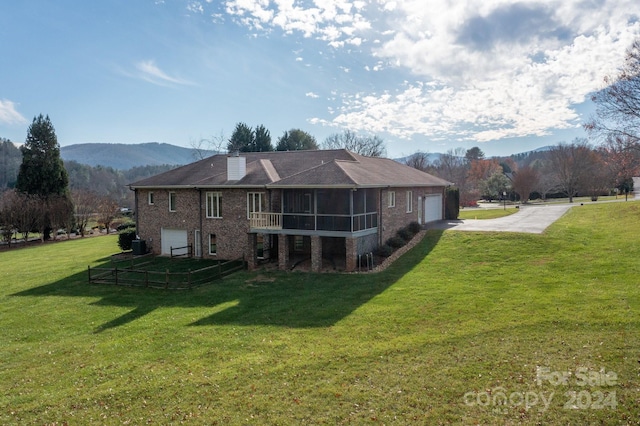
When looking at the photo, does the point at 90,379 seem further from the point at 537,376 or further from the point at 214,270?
the point at 214,270

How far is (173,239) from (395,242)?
14318 millimetres

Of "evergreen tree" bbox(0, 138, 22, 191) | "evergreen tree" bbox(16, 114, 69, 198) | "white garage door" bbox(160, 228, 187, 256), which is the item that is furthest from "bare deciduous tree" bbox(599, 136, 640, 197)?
"evergreen tree" bbox(0, 138, 22, 191)

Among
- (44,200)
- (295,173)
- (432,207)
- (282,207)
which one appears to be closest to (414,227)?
(432,207)

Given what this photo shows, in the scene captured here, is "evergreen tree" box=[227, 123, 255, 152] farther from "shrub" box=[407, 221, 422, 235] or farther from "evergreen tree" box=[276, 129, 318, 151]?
"shrub" box=[407, 221, 422, 235]

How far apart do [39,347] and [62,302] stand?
580 centimetres

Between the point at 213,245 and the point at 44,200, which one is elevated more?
the point at 44,200

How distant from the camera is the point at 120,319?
15398mm

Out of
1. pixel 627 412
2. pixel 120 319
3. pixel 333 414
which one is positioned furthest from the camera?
pixel 120 319

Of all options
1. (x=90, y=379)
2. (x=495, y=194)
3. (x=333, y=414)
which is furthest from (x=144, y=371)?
(x=495, y=194)

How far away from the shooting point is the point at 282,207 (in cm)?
2312

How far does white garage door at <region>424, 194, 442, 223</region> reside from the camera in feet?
98.1

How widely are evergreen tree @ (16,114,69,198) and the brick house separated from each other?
78.9 ft

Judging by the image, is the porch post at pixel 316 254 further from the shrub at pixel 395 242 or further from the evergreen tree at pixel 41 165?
the evergreen tree at pixel 41 165

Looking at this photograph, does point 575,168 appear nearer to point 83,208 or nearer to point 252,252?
point 252,252
